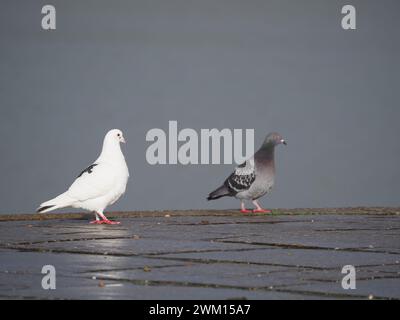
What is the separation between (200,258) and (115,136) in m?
3.25

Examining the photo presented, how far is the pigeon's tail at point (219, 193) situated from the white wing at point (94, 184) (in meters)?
2.41

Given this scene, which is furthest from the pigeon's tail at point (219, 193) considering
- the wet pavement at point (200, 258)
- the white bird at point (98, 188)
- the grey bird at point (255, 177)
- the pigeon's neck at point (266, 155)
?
the white bird at point (98, 188)

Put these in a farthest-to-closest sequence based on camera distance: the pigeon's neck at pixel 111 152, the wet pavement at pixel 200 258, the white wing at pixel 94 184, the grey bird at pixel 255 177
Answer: the grey bird at pixel 255 177 → the pigeon's neck at pixel 111 152 → the white wing at pixel 94 184 → the wet pavement at pixel 200 258

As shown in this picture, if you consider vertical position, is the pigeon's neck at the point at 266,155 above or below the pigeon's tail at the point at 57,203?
above

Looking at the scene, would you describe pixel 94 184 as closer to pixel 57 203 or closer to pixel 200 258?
pixel 57 203

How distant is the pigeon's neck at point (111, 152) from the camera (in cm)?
811

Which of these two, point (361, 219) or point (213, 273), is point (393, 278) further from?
point (361, 219)

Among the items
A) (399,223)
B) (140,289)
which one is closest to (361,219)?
(399,223)

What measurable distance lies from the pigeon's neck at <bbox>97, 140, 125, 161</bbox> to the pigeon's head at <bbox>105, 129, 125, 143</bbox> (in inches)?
1.6

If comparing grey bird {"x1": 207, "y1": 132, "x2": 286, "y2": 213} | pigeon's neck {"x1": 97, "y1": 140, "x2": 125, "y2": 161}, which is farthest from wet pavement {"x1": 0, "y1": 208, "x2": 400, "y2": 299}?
grey bird {"x1": 207, "y1": 132, "x2": 286, "y2": 213}

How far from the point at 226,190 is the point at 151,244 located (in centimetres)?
437

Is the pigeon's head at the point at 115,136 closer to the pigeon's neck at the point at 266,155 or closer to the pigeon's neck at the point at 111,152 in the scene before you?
the pigeon's neck at the point at 111,152
